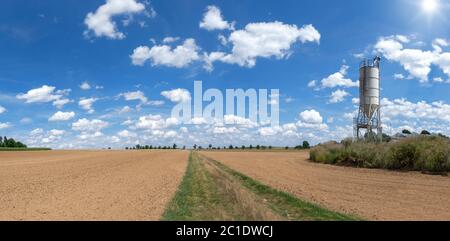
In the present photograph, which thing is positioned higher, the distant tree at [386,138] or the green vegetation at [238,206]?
the distant tree at [386,138]

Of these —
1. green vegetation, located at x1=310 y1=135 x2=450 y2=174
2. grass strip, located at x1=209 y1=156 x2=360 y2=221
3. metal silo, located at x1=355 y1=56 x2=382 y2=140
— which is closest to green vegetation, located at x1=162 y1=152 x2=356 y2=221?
grass strip, located at x1=209 y1=156 x2=360 y2=221

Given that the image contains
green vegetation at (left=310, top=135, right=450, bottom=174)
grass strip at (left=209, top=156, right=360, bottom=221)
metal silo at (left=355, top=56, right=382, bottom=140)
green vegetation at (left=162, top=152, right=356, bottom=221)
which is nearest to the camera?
grass strip at (left=209, top=156, right=360, bottom=221)

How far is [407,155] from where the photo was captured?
30344 millimetres

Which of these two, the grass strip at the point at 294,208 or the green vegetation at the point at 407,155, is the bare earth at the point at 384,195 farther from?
the green vegetation at the point at 407,155

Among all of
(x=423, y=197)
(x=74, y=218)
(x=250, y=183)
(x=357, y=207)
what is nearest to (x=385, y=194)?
(x=423, y=197)

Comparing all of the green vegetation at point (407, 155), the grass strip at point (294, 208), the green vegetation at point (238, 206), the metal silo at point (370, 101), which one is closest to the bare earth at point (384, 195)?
the grass strip at point (294, 208)

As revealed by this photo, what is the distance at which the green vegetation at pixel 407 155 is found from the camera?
2678cm

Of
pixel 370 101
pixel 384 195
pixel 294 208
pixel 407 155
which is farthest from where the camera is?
pixel 370 101

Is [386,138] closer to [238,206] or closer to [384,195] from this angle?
[384,195]

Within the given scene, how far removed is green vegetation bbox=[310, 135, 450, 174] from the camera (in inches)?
1054

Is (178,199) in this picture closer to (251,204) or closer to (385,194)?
(251,204)

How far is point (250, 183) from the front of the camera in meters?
24.6

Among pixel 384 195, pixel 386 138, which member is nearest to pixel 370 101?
pixel 386 138

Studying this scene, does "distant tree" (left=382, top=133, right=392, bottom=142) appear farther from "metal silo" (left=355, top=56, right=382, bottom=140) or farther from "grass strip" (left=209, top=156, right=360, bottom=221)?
"grass strip" (left=209, top=156, right=360, bottom=221)
